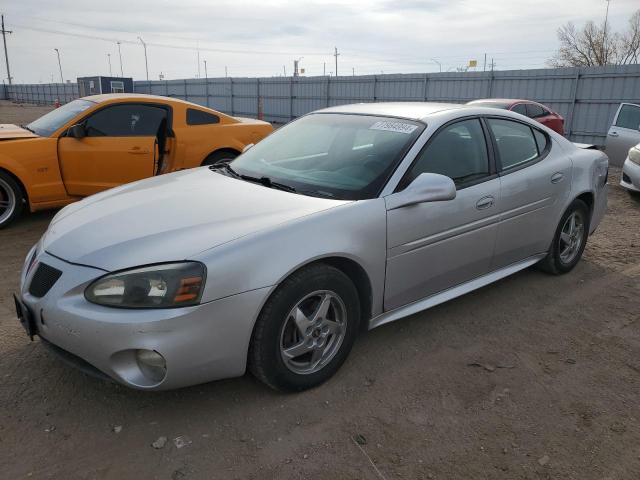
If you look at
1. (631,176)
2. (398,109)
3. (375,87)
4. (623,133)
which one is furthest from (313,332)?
(375,87)

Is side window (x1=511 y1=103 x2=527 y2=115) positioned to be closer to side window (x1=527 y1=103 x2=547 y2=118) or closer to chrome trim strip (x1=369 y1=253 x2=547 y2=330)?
side window (x1=527 y1=103 x2=547 y2=118)

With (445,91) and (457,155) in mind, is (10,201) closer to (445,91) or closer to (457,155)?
(457,155)

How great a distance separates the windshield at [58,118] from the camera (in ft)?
20.6

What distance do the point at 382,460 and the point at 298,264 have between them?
1005mm

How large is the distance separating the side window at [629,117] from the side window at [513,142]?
7.37 metres

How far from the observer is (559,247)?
466cm

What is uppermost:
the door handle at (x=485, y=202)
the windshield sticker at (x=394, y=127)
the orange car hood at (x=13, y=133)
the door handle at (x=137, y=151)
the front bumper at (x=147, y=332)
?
the windshield sticker at (x=394, y=127)

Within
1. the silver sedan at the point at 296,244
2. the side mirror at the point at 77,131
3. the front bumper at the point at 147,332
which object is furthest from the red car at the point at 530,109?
the front bumper at the point at 147,332

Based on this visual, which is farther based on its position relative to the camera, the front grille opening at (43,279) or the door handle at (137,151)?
the door handle at (137,151)

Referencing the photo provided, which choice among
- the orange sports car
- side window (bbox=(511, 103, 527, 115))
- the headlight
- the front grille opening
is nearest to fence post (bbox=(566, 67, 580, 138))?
side window (bbox=(511, 103, 527, 115))

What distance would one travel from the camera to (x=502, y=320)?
3.92 metres

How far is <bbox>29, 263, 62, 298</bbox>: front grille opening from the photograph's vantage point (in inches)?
104

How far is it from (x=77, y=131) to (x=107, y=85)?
45.7m

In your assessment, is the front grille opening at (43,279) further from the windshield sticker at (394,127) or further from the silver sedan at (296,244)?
the windshield sticker at (394,127)
